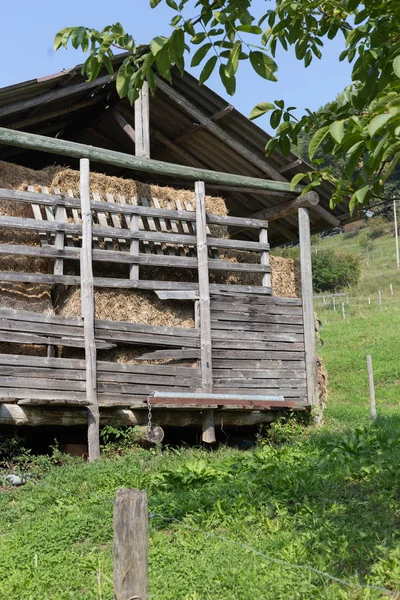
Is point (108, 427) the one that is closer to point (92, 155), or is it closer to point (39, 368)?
point (39, 368)

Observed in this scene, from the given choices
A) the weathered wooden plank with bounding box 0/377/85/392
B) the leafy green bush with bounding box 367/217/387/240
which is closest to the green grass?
the weathered wooden plank with bounding box 0/377/85/392

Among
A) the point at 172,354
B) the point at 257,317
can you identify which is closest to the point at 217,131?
the point at 257,317

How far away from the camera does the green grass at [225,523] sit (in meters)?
5.47

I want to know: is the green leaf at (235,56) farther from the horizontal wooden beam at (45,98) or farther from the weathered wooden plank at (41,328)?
the horizontal wooden beam at (45,98)

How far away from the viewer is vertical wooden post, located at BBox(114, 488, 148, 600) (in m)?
3.86

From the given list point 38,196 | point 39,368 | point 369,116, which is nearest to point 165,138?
point 38,196

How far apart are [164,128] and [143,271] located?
125 inches

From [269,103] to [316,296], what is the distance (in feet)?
138

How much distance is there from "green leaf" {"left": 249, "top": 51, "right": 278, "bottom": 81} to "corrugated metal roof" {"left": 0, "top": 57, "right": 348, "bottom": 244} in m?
8.06

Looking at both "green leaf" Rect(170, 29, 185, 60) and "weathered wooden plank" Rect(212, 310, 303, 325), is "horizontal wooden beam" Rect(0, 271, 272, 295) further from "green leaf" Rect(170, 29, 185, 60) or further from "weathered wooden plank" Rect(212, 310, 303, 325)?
"green leaf" Rect(170, 29, 185, 60)

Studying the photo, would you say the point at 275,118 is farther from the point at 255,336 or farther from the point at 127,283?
the point at 255,336

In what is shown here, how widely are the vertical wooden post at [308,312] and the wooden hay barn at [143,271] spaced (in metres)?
0.03

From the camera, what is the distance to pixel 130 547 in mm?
3902

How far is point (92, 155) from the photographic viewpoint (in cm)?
1140
